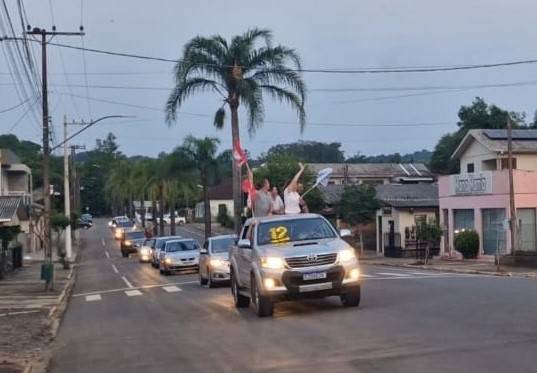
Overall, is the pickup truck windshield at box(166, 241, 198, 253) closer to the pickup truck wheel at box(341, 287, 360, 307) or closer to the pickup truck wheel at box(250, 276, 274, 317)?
the pickup truck wheel at box(341, 287, 360, 307)

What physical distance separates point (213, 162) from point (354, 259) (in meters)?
47.3

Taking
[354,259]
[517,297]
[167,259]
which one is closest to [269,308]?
[354,259]

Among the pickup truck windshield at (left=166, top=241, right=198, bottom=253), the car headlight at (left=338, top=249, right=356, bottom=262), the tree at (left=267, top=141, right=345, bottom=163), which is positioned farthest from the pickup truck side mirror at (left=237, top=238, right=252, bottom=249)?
the tree at (left=267, top=141, right=345, bottom=163)

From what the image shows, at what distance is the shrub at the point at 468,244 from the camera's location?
44.8 m

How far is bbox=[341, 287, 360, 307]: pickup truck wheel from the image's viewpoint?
53.1 feet

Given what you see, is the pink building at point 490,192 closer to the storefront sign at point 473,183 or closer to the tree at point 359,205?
the storefront sign at point 473,183

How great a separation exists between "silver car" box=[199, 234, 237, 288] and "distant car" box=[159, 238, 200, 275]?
25.3 feet

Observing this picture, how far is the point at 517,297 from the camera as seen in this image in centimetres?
1653

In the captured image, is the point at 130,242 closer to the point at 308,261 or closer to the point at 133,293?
the point at 133,293

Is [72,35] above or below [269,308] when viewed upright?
above

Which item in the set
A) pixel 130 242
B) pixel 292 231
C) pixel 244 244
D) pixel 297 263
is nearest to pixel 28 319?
pixel 244 244

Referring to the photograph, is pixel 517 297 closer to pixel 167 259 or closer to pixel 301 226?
pixel 301 226

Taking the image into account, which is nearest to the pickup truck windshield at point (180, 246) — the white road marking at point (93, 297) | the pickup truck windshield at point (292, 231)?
the white road marking at point (93, 297)

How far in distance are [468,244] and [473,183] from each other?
3422 mm
